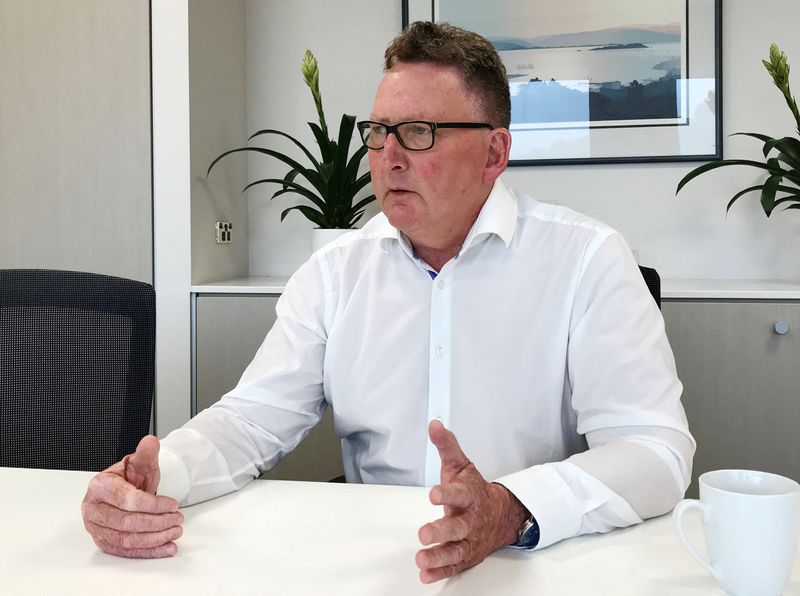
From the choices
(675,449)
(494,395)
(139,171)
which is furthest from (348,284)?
(139,171)

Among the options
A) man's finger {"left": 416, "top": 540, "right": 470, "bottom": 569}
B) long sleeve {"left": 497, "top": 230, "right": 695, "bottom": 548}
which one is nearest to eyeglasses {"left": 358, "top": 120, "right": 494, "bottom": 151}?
long sleeve {"left": 497, "top": 230, "right": 695, "bottom": 548}

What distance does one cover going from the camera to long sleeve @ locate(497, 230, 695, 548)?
1005mm

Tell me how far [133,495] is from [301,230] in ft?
6.72

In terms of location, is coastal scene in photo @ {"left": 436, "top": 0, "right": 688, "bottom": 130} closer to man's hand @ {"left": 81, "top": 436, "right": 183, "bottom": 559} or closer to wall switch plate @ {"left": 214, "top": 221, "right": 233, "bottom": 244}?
wall switch plate @ {"left": 214, "top": 221, "right": 233, "bottom": 244}

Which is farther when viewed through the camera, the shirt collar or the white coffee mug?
the shirt collar

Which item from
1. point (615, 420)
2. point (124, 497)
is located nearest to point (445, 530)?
point (124, 497)

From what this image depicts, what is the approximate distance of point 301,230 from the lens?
9.78 ft

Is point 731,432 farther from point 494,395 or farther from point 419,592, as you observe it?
point 419,592

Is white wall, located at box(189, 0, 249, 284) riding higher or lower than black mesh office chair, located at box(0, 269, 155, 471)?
higher

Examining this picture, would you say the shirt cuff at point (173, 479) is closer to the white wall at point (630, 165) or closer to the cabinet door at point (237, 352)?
the cabinet door at point (237, 352)

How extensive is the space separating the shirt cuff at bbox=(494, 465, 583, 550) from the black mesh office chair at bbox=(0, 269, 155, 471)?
0.86 m

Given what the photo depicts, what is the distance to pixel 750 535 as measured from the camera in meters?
0.78

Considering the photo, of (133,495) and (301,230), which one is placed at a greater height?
(301,230)

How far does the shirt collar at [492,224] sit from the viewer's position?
1.48 metres
